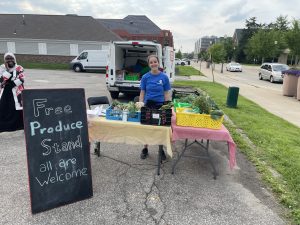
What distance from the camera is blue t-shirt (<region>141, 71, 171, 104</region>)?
5.05m

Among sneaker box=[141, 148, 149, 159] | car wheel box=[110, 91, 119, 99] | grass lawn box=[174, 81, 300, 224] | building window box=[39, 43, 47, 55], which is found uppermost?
building window box=[39, 43, 47, 55]

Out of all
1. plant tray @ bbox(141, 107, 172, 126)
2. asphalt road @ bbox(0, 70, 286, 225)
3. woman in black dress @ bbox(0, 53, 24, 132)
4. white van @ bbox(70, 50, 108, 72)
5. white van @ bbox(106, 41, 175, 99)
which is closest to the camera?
asphalt road @ bbox(0, 70, 286, 225)

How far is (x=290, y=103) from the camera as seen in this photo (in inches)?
565

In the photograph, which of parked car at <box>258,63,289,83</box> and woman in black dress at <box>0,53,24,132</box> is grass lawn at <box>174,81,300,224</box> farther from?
parked car at <box>258,63,289,83</box>

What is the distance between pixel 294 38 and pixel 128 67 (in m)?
34.8

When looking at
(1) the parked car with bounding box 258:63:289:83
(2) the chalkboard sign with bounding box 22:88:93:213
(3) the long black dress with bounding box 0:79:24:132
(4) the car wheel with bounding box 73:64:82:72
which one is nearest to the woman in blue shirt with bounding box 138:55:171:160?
(2) the chalkboard sign with bounding box 22:88:93:213

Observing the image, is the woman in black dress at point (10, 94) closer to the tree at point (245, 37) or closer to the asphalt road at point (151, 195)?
the asphalt road at point (151, 195)

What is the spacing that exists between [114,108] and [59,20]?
1399 inches

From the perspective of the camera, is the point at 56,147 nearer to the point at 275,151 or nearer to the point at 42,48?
the point at 275,151

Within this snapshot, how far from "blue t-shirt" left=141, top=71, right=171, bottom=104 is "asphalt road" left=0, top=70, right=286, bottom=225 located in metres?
1.18

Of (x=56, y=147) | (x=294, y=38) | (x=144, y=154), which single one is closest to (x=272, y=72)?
(x=294, y=38)

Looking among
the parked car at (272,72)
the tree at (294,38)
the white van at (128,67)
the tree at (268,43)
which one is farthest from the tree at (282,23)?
the white van at (128,67)

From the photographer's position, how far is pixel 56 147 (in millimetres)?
3621

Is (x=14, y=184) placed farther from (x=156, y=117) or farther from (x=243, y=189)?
(x=243, y=189)
